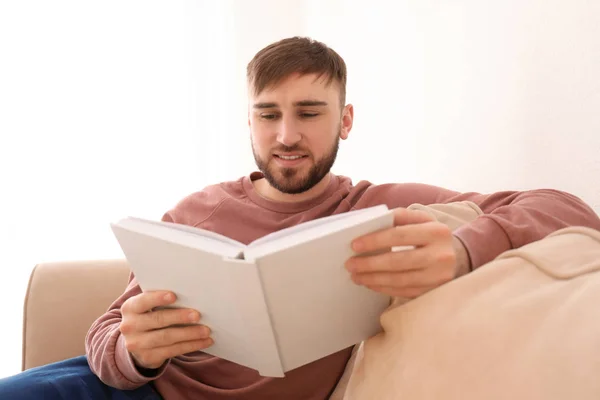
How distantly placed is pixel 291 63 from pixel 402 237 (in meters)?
0.72

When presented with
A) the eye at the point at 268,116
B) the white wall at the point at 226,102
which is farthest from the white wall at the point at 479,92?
the eye at the point at 268,116

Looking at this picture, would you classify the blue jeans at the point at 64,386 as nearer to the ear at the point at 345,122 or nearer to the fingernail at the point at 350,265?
the fingernail at the point at 350,265

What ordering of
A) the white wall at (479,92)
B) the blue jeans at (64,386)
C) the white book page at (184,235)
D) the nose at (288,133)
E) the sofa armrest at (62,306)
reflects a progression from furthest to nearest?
the sofa armrest at (62,306) < the nose at (288,133) < the white wall at (479,92) < the blue jeans at (64,386) < the white book page at (184,235)

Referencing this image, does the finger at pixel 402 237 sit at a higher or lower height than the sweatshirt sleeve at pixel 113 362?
higher

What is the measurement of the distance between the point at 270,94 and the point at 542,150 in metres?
0.61

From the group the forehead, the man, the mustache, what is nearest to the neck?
the man

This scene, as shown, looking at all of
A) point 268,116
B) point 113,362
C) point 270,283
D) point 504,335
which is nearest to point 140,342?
point 113,362

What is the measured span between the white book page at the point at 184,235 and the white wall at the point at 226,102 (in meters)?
0.75

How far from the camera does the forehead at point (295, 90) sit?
4.09ft

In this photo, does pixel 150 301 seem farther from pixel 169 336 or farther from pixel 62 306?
pixel 62 306

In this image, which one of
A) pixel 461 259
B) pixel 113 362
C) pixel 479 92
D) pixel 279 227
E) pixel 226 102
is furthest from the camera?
pixel 226 102

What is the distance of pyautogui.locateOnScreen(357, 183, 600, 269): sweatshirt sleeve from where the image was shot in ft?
2.64

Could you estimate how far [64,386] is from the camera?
98cm

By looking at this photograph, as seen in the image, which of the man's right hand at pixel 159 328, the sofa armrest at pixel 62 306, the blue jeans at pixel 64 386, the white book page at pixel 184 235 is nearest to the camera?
the white book page at pixel 184 235
